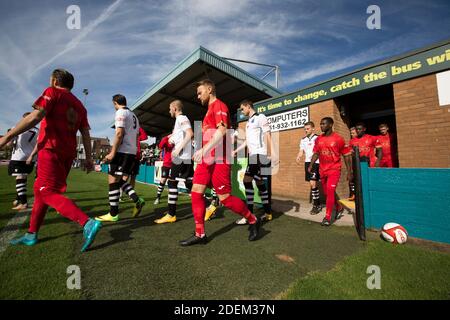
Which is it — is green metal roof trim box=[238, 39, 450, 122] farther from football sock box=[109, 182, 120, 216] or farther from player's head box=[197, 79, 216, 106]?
football sock box=[109, 182, 120, 216]

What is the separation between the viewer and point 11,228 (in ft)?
10.1

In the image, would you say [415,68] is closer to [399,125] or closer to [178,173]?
[399,125]

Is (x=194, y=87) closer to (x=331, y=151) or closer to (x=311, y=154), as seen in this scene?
(x=311, y=154)

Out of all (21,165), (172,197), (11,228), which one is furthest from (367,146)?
(21,165)

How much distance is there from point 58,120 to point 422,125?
22.7 feet

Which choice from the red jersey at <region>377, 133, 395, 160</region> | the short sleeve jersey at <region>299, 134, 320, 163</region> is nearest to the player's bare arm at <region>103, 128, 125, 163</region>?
the short sleeve jersey at <region>299, 134, 320, 163</region>

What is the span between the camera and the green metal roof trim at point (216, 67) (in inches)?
324

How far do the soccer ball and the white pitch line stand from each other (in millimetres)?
4589

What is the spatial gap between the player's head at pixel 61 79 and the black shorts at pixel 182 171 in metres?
1.99

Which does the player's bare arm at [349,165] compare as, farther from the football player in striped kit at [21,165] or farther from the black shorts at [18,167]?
the black shorts at [18,167]

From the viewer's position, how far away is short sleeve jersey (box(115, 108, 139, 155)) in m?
3.49

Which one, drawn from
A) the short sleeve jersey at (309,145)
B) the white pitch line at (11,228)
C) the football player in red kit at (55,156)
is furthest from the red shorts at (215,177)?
the short sleeve jersey at (309,145)
